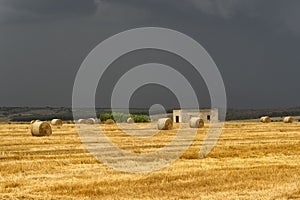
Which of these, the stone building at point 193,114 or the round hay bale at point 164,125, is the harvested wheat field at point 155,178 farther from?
the stone building at point 193,114

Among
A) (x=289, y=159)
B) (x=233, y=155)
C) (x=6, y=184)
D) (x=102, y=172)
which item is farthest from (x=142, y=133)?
(x=6, y=184)

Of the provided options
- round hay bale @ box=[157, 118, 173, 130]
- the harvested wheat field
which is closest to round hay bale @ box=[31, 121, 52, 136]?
round hay bale @ box=[157, 118, 173, 130]

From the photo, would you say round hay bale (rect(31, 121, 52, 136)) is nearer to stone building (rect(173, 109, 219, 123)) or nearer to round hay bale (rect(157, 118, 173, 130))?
round hay bale (rect(157, 118, 173, 130))

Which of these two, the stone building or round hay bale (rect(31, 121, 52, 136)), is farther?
the stone building

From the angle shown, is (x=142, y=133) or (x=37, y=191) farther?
(x=142, y=133)

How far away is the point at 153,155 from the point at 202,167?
12.1ft

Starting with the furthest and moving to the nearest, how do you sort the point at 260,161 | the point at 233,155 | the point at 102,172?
the point at 233,155, the point at 260,161, the point at 102,172

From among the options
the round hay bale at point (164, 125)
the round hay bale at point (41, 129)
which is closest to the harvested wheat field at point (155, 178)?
the round hay bale at point (41, 129)

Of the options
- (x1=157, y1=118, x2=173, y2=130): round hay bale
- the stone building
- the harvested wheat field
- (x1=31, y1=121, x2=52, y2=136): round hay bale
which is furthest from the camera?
the stone building

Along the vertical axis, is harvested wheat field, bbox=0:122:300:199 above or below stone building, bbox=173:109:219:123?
below

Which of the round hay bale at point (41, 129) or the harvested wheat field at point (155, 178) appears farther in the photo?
the round hay bale at point (41, 129)

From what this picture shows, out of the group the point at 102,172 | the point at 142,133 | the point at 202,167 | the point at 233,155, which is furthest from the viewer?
the point at 142,133

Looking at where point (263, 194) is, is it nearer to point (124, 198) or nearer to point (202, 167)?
point (124, 198)

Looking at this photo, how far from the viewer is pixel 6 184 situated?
12102 millimetres
